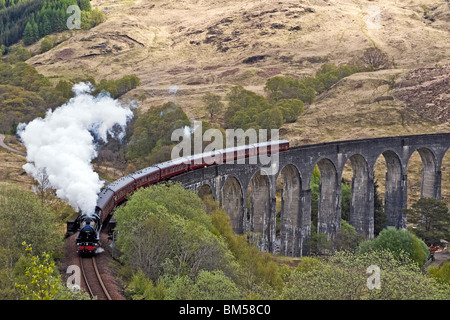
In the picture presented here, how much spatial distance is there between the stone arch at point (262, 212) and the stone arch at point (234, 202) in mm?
3278

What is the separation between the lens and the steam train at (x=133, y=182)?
84.7ft

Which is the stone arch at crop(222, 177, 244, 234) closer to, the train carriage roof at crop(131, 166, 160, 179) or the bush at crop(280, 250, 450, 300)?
the train carriage roof at crop(131, 166, 160, 179)

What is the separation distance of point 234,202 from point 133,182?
13.2 metres

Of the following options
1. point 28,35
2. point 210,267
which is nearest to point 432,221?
point 210,267

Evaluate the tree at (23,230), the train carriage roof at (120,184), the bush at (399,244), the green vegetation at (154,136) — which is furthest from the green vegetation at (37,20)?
the tree at (23,230)

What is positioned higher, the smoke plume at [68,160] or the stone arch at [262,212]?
the smoke plume at [68,160]

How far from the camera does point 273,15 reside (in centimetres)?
15350

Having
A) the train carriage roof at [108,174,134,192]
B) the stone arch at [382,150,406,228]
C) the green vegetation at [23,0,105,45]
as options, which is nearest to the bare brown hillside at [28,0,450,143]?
the green vegetation at [23,0,105,45]

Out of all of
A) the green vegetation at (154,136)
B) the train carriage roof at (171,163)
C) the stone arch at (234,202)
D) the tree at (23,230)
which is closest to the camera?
the tree at (23,230)

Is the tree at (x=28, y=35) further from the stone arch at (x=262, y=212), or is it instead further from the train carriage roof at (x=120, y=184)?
the train carriage roof at (x=120, y=184)

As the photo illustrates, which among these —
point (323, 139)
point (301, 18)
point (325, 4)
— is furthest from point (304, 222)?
point (325, 4)

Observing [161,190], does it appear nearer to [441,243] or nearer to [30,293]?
[30,293]

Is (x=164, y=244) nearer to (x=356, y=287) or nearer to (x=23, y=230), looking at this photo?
(x=23, y=230)

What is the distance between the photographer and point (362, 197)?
2232 inches
